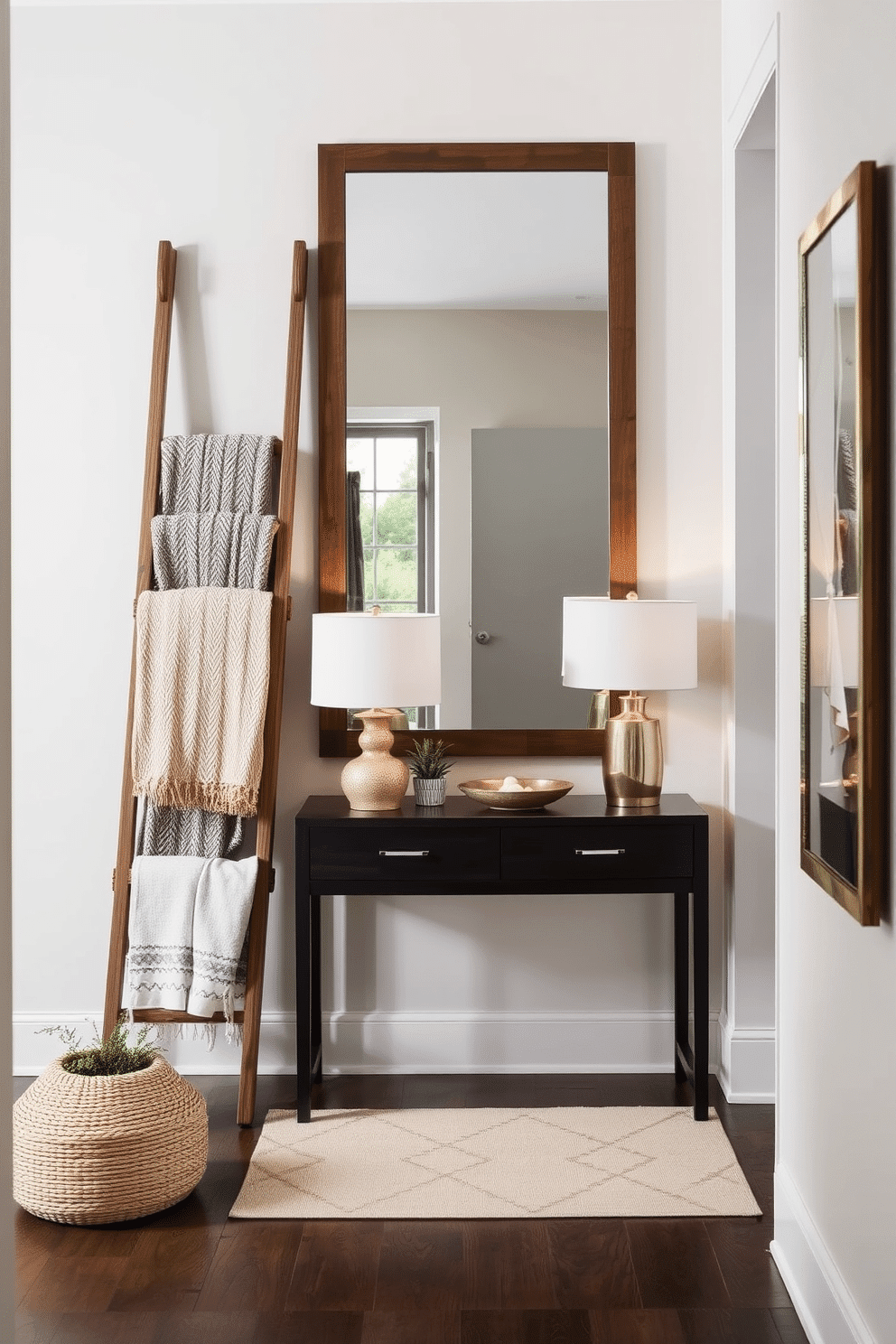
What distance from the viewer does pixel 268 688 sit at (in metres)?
3.15

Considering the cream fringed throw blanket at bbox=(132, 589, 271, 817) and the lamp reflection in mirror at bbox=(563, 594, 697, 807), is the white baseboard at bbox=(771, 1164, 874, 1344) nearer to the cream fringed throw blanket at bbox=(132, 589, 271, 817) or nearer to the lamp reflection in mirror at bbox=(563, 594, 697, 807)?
the lamp reflection in mirror at bbox=(563, 594, 697, 807)

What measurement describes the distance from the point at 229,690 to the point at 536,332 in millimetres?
1276

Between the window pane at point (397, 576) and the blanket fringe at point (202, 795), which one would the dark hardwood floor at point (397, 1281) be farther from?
the window pane at point (397, 576)

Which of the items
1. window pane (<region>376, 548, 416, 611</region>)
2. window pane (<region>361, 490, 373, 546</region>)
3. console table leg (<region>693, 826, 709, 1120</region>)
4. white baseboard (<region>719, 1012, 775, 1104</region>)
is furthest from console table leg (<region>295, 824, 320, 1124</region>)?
white baseboard (<region>719, 1012, 775, 1104</region>)

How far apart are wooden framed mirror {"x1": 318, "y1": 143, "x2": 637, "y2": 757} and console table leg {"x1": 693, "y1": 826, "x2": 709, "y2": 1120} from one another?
30.9 inches

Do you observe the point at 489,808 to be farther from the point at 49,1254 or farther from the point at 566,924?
the point at 49,1254

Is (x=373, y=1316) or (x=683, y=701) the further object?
(x=683, y=701)

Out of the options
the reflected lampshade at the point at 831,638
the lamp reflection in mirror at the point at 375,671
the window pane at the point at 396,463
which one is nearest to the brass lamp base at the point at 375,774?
the lamp reflection in mirror at the point at 375,671

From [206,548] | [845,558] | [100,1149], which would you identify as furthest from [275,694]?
[845,558]

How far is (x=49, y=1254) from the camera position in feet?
8.07

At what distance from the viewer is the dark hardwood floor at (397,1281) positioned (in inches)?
85.4

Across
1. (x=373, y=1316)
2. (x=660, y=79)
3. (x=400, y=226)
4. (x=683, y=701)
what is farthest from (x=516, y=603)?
(x=373, y=1316)

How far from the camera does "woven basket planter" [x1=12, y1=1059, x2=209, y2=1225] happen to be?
2.54m

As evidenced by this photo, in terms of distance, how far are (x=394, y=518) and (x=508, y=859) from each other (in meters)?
0.98
